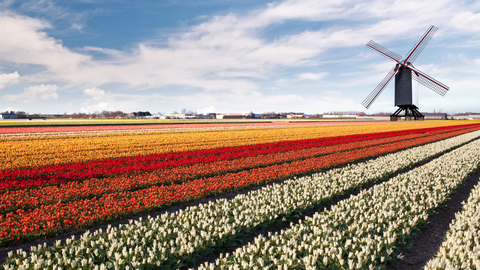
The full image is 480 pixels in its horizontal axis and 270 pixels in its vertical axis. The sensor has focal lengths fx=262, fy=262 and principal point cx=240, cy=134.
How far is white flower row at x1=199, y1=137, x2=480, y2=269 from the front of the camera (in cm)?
486

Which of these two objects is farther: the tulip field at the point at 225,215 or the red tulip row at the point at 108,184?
the red tulip row at the point at 108,184

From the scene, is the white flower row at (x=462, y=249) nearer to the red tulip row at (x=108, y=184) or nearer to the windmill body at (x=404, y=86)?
the red tulip row at (x=108, y=184)

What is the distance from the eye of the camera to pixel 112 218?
7.66 meters

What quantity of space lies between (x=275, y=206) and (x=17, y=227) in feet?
22.4

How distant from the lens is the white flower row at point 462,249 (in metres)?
4.83

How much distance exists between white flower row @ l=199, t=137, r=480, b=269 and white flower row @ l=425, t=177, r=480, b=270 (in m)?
0.77

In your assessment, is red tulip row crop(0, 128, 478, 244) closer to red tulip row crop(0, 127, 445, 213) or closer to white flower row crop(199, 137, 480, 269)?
red tulip row crop(0, 127, 445, 213)

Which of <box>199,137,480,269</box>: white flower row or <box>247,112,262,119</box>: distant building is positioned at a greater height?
<box>247,112,262,119</box>: distant building

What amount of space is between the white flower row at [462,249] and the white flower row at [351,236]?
2.51ft

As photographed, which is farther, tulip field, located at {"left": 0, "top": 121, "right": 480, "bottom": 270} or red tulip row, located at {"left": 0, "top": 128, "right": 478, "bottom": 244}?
red tulip row, located at {"left": 0, "top": 128, "right": 478, "bottom": 244}

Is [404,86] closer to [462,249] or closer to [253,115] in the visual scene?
[462,249]

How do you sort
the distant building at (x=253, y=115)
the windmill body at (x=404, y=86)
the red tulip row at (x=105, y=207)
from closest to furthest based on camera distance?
the red tulip row at (x=105, y=207) < the windmill body at (x=404, y=86) < the distant building at (x=253, y=115)

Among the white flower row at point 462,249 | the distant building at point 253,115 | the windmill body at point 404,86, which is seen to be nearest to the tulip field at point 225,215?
the white flower row at point 462,249

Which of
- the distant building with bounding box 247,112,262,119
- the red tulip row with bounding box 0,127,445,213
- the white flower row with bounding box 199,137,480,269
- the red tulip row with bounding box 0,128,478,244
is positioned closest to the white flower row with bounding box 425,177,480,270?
the white flower row with bounding box 199,137,480,269
